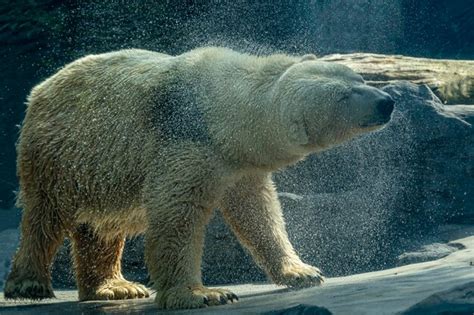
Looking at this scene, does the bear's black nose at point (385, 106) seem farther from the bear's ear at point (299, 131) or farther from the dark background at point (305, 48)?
the dark background at point (305, 48)

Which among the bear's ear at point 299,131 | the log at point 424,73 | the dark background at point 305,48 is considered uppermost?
the bear's ear at point 299,131

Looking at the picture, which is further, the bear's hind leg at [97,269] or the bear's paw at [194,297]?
the bear's hind leg at [97,269]

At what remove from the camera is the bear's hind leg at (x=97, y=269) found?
721 centimetres

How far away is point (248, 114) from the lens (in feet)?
19.8

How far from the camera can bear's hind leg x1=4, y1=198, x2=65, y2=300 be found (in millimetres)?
6809

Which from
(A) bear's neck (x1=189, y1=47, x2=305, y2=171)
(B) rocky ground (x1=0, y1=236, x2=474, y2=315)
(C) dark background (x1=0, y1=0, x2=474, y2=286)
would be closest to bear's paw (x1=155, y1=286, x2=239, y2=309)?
(B) rocky ground (x1=0, y1=236, x2=474, y2=315)

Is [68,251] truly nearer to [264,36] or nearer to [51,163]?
[51,163]

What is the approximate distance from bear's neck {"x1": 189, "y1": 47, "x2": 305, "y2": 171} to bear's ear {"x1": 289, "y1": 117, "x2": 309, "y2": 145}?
6cm

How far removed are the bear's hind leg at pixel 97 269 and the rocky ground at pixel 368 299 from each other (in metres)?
0.33

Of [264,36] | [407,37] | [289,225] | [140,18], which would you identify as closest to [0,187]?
[140,18]

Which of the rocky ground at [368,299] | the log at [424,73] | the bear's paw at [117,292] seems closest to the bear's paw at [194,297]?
the rocky ground at [368,299]

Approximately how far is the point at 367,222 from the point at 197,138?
2.87 metres

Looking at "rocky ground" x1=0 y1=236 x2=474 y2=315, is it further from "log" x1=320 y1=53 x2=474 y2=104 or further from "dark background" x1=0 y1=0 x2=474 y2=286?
"log" x1=320 y1=53 x2=474 y2=104

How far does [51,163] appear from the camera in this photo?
22.6 ft
